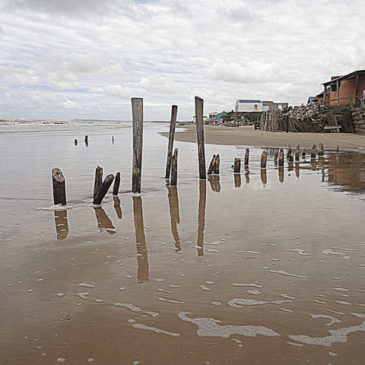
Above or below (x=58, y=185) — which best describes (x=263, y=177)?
below

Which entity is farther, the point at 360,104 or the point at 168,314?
the point at 360,104

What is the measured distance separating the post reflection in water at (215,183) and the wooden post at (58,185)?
13.0 feet

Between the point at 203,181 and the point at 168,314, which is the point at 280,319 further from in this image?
the point at 203,181

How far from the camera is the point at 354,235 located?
18.6 ft

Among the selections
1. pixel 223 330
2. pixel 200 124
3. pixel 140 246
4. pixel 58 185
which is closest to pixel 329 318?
pixel 223 330

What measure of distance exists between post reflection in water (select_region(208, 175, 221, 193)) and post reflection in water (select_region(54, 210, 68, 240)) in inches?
163

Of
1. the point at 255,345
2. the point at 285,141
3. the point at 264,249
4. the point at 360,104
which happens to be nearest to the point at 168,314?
the point at 255,345

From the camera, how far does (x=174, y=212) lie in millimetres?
7641

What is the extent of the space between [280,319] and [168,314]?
980 mm

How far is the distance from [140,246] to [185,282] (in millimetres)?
1417

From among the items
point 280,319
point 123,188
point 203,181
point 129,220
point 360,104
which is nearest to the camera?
point 280,319

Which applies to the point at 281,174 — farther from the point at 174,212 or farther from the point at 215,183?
the point at 174,212

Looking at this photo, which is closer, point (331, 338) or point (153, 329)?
point (331, 338)

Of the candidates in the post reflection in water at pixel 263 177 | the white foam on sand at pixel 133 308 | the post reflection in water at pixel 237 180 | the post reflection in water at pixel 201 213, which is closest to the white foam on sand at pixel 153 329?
the white foam on sand at pixel 133 308
